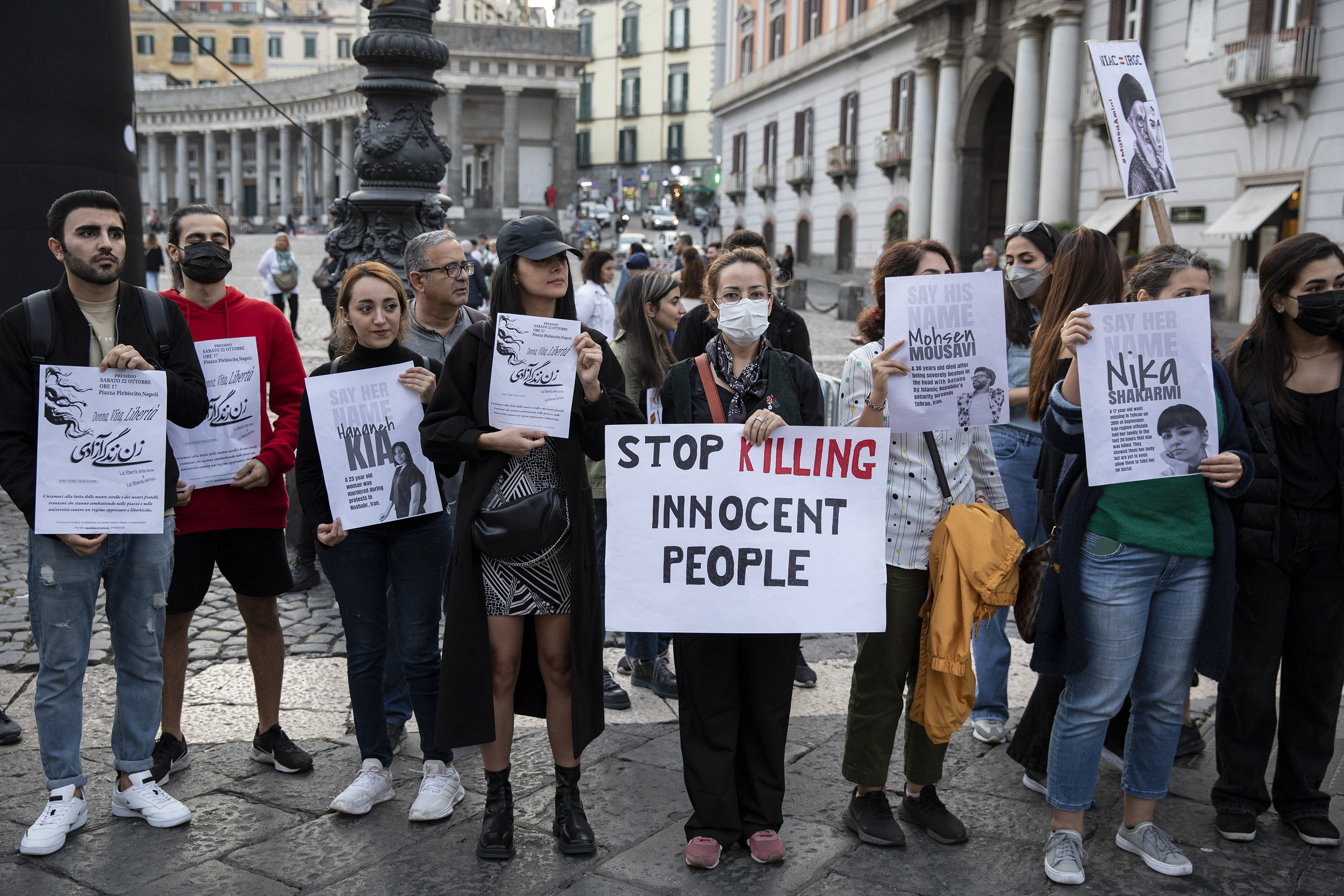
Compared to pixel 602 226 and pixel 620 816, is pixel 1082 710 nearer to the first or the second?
pixel 620 816

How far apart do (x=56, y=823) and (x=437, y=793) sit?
1148 millimetres

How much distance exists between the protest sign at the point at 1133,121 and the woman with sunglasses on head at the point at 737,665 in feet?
5.56

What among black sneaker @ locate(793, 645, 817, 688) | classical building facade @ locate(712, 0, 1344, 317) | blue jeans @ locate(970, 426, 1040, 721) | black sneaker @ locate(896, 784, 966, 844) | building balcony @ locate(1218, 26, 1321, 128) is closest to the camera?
black sneaker @ locate(896, 784, 966, 844)

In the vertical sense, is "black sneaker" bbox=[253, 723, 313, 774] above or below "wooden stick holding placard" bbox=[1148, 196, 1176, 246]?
below

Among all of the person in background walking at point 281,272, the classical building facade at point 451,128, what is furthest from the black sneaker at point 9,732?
the classical building facade at point 451,128

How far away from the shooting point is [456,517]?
11.5ft

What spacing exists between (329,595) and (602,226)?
49250 millimetres

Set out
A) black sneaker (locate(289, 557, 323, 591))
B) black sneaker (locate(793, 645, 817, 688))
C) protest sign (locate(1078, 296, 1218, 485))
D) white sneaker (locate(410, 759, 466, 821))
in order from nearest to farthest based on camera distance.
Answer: protest sign (locate(1078, 296, 1218, 485)), white sneaker (locate(410, 759, 466, 821)), black sneaker (locate(793, 645, 817, 688)), black sneaker (locate(289, 557, 323, 591))

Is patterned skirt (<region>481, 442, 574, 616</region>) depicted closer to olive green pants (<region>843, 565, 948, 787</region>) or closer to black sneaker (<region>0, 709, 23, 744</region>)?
olive green pants (<region>843, 565, 948, 787</region>)

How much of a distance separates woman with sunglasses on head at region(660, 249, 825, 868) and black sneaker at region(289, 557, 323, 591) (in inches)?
142

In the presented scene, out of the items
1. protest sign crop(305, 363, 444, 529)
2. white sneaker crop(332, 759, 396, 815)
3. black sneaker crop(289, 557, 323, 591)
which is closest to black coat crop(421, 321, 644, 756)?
protest sign crop(305, 363, 444, 529)

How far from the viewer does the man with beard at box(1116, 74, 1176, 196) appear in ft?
14.0

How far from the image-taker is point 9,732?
4266 mm

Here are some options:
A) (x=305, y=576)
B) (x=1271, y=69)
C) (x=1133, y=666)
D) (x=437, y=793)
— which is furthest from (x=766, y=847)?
(x=1271, y=69)
